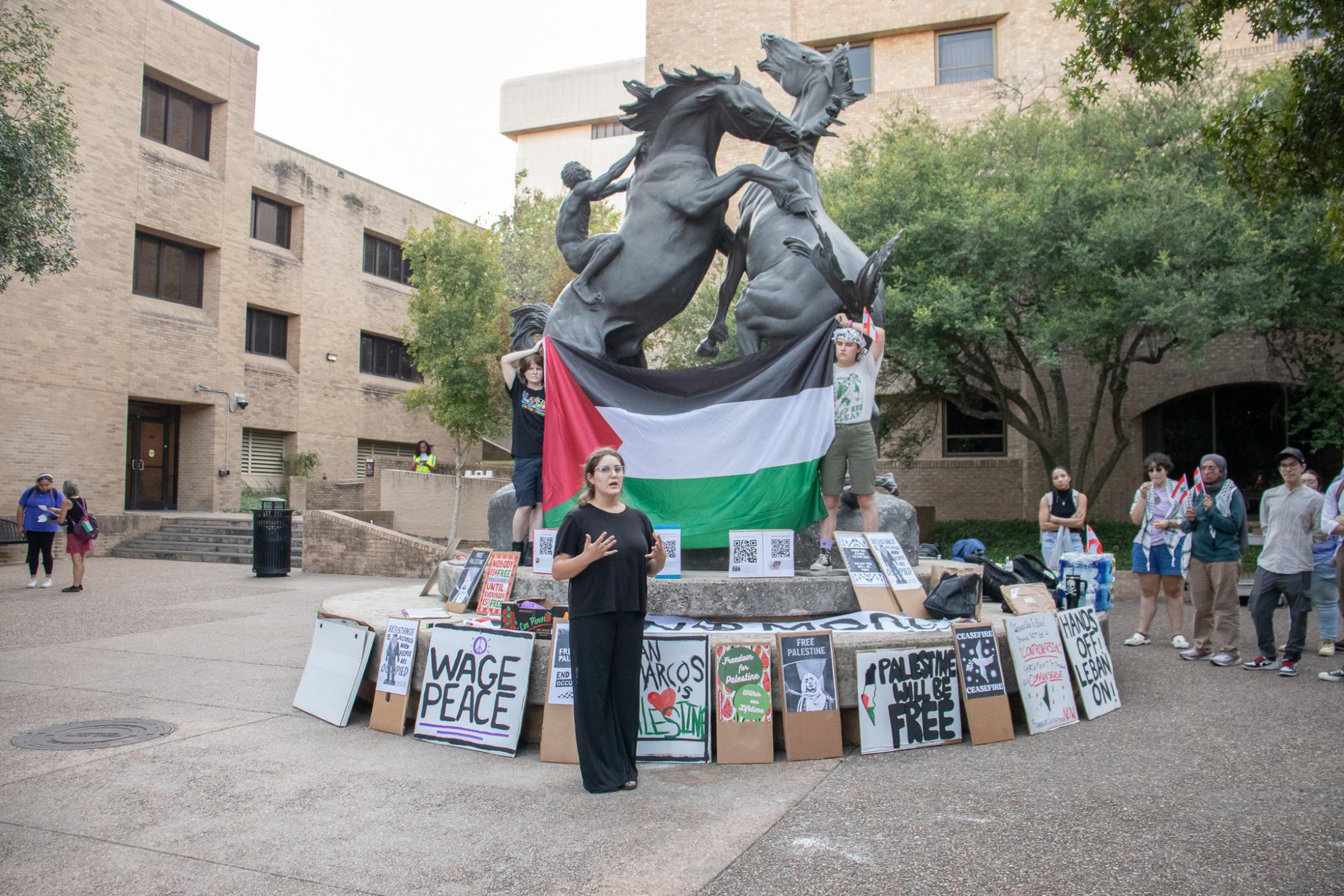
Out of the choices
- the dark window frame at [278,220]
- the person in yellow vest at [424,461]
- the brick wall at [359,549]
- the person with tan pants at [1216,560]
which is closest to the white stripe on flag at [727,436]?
the person with tan pants at [1216,560]

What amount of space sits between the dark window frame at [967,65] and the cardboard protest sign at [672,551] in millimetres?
24733

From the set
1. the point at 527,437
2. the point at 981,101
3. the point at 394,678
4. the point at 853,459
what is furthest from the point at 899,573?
the point at 981,101

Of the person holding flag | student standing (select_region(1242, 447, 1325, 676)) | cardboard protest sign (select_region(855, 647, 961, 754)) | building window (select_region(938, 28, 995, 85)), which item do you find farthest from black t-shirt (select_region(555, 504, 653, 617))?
building window (select_region(938, 28, 995, 85))

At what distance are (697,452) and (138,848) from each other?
423 cm

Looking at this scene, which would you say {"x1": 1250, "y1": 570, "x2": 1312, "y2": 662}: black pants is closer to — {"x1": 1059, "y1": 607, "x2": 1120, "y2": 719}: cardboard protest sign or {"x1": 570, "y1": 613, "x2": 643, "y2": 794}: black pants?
{"x1": 1059, "y1": 607, "x2": 1120, "y2": 719}: cardboard protest sign

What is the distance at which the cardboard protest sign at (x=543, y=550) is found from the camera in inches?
249

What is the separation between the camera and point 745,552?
620 cm

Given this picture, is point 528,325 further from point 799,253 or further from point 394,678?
point 394,678

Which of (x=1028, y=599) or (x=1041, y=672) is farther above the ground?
(x=1028, y=599)

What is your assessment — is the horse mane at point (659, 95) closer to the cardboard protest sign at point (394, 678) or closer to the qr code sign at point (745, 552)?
the qr code sign at point (745, 552)

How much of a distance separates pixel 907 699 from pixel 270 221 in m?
30.5

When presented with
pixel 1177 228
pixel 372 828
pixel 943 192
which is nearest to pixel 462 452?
pixel 943 192

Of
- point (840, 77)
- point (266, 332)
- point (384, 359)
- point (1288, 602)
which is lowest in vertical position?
point (1288, 602)

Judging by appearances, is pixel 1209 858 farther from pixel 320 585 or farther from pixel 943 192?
pixel 943 192
